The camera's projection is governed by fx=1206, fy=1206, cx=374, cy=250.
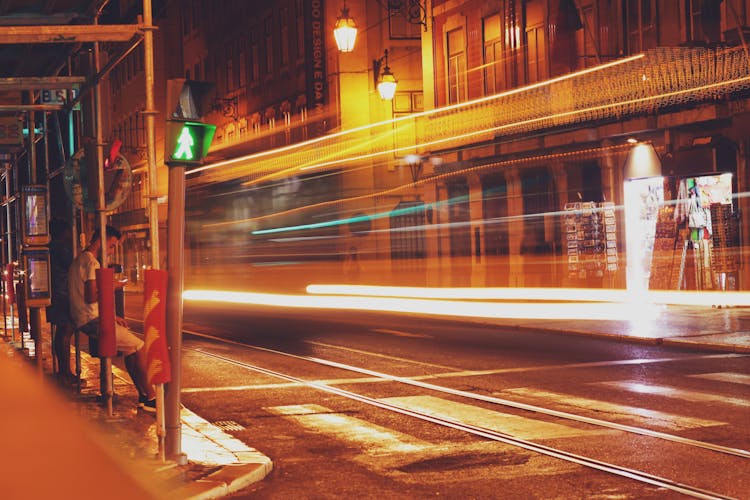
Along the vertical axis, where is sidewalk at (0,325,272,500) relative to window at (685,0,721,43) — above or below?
below

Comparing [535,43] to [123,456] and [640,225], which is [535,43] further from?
[123,456]

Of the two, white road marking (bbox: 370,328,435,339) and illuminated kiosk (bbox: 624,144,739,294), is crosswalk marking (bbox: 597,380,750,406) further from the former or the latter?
illuminated kiosk (bbox: 624,144,739,294)

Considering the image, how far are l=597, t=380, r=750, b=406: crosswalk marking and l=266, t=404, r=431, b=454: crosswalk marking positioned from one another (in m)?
3.20

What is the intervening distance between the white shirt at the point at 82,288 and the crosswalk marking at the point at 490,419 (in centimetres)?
303

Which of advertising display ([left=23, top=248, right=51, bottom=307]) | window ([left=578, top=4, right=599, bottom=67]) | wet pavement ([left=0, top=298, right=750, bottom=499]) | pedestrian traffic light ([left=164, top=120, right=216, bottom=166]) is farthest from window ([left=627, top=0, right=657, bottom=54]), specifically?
pedestrian traffic light ([left=164, top=120, right=216, bottom=166])

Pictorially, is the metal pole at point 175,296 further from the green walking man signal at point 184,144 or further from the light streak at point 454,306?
the light streak at point 454,306

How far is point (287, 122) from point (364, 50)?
193 inches

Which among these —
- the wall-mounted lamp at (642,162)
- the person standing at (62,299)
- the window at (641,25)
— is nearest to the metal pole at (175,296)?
the person standing at (62,299)

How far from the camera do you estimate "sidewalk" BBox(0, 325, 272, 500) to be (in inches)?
312

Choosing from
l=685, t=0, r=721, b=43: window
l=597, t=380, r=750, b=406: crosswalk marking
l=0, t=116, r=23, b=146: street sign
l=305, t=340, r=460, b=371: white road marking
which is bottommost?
l=597, t=380, r=750, b=406: crosswalk marking

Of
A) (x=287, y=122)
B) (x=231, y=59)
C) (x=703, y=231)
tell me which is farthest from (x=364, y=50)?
(x=703, y=231)

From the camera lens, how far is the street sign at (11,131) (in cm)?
1797

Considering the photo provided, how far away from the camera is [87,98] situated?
40.0 ft

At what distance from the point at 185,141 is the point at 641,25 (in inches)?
816
